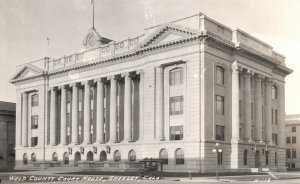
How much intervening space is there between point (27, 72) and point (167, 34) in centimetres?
3592

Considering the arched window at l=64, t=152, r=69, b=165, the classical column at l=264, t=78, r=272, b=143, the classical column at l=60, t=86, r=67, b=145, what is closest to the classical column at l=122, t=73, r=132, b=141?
the arched window at l=64, t=152, r=69, b=165

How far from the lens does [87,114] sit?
76.0m

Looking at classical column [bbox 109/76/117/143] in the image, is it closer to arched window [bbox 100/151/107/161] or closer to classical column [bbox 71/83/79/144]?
arched window [bbox 100/151/107/161]

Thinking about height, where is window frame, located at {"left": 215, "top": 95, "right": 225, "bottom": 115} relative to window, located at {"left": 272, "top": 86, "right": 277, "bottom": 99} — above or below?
below

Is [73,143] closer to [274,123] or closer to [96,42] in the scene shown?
[96,42]

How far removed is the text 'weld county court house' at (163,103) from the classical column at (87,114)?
0.16m

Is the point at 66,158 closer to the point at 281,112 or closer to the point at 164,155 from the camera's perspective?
the point at 164,155

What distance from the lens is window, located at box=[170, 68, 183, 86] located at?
63188 mm

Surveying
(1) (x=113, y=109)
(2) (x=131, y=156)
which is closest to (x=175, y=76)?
(1) (x=113, y=109)

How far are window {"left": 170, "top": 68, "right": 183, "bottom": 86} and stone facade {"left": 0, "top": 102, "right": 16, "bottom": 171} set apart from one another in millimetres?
48141

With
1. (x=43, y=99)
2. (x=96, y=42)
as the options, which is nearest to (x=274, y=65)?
(x=96, y=42)

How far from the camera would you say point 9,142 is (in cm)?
9850

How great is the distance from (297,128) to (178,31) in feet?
211

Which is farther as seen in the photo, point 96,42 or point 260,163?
point 96,42
